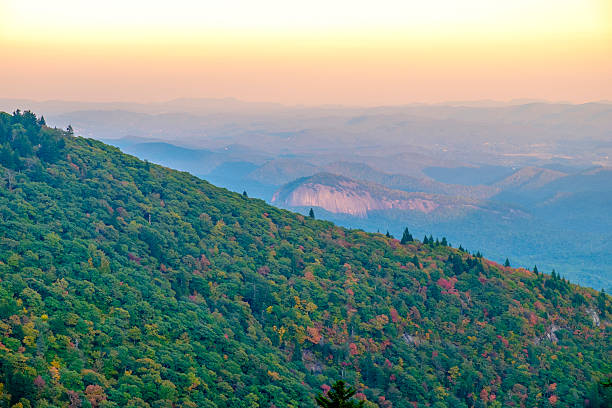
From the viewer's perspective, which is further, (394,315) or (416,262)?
(416,262)

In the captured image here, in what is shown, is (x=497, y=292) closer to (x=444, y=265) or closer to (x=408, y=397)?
(x=444, y=265)

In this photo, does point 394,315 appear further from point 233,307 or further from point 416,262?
point 233,307

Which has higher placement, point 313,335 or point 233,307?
point 233,307

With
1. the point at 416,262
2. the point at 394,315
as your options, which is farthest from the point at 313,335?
the point at 416,262

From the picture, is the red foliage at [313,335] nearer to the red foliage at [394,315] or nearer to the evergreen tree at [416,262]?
the red foliage at [394,315]

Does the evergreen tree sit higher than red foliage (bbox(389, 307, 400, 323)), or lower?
higher

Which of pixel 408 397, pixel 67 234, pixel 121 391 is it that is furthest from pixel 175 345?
pixel 408 397

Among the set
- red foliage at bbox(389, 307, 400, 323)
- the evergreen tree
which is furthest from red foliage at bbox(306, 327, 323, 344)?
the evergreen tree

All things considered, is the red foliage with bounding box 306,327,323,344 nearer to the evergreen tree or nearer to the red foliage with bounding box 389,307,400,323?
the red foliage with bounding box 389,307,400,323

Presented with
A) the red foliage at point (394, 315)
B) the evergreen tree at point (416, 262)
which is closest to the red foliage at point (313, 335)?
the red foliage at point (394, 315)
